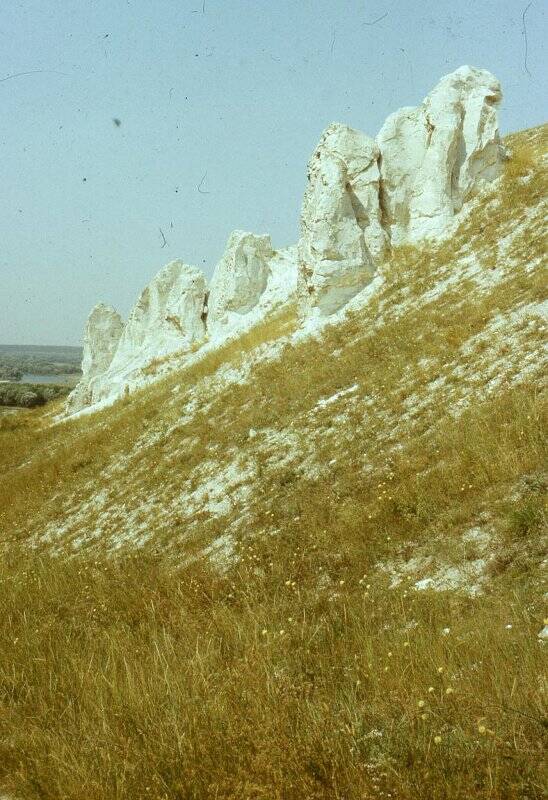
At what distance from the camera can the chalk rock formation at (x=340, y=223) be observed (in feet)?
53.9

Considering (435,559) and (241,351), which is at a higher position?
(241,351)

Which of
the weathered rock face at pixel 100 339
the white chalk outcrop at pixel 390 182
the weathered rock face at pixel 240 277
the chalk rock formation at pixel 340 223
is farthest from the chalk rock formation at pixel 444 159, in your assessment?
the weathered rock face at pixel 100 339

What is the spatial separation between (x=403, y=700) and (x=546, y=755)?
74 centimetres

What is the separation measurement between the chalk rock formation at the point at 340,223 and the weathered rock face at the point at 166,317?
45.8 feet

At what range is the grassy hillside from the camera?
2504 mm

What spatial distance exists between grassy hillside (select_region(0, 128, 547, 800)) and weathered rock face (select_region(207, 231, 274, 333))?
15.4 metres

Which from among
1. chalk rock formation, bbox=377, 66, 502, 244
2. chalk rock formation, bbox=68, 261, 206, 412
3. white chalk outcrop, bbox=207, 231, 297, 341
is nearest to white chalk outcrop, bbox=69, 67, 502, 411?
chalk rock formation, bbox=377, 66, 502, 244

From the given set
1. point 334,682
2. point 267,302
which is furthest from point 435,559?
point 267,302

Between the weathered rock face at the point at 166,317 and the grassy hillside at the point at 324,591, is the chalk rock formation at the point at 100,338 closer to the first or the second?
the weathered rock face at the point at 166,317

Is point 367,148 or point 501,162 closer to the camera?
point 501,162

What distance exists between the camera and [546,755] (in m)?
2.21

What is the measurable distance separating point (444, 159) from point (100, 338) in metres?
32.1

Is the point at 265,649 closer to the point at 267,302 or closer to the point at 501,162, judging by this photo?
the point at 501,162

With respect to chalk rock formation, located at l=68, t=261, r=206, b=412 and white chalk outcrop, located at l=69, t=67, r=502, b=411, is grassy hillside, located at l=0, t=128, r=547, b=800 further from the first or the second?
chalk rock formation, located at l=68, t=261, r=206, b=412
